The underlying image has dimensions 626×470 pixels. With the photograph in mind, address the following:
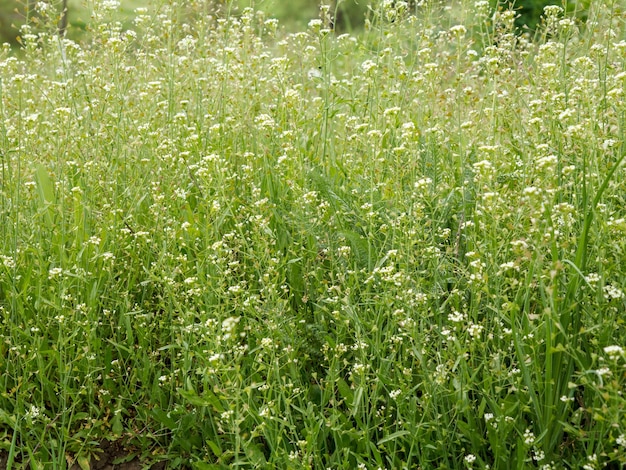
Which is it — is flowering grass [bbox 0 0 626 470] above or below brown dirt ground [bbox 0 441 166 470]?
above

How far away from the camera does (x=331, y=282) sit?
3.22 metres

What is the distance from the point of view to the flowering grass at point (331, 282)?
2.50 meters

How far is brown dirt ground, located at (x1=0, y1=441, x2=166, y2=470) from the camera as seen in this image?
10.1ft

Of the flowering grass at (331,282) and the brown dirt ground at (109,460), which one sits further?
the brown dirt ground at (109,460)

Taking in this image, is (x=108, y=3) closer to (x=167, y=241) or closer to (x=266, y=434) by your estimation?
(x=167, y=241)

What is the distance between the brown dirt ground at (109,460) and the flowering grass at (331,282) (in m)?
0.04

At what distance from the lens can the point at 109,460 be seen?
3111 millimetres

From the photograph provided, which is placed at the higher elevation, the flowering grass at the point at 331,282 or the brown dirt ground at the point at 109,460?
the flowering grass at the point at 331,282

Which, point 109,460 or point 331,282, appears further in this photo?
point 331,282

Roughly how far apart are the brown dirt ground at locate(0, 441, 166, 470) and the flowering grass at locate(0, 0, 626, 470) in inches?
1.6

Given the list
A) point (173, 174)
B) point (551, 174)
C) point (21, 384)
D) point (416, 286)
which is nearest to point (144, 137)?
point (173, 174)

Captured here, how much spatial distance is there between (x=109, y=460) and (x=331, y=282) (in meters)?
1.10

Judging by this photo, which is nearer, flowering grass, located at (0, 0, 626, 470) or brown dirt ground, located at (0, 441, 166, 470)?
flowering grass, located at (0, 0, 626, 470)

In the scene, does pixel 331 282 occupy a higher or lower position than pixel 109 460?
higher
